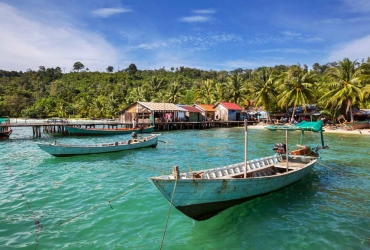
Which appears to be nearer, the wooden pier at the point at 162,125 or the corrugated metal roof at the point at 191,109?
the wooden pier at the point at 162,125

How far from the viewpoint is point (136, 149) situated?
2361cm

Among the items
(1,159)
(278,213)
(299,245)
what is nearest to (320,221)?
(278,213)

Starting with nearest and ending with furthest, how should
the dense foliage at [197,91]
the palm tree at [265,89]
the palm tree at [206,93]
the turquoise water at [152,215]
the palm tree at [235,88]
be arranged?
the turquoise water at [152,215], the dense foliage at [197,91], the palm tree at [265,89], the palm tree at [235,88], the palm tree at [206,93]

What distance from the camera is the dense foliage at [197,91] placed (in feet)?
139

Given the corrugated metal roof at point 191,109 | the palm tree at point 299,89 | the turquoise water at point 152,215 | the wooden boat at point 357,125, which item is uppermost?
the palm tree at point 299,89

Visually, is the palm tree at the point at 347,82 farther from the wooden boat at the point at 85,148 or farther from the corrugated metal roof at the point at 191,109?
the wooden boat at the point at 85,148

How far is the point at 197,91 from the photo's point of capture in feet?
235

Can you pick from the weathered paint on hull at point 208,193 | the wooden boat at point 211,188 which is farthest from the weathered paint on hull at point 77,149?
the weathered paint on hull at point 208,193

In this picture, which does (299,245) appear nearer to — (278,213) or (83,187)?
(278,213)

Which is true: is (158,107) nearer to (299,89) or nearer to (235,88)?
(235,88)

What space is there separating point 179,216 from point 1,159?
16.5 m

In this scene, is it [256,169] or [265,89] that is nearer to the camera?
[256,169]

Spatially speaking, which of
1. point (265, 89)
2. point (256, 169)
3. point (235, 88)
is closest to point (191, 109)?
point (235, 88)

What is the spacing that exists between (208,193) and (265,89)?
46.9 m
